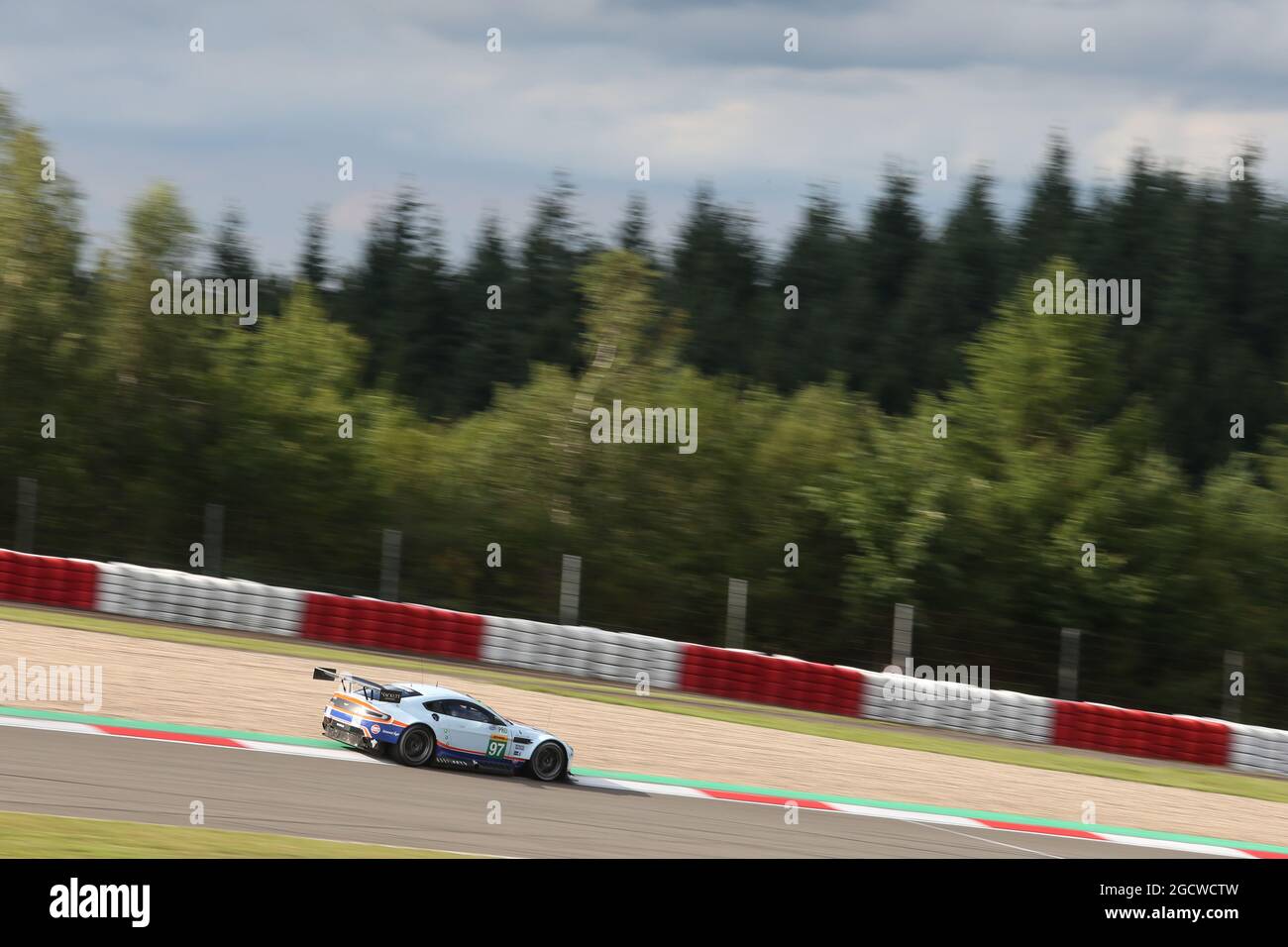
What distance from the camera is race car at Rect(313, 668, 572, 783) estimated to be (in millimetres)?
11781

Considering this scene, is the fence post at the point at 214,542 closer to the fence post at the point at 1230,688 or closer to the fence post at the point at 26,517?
the fence post at the point at 26,517

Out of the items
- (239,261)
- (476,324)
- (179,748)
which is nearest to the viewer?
(179,748)

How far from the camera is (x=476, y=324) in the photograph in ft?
234

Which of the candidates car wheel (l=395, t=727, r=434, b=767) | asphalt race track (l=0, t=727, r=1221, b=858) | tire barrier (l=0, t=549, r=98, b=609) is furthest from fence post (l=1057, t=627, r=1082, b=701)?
tire barrier (l=0, t=549, r=98, b=609)

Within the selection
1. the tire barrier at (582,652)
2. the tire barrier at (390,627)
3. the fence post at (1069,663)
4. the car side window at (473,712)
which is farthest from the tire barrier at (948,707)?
the car side window at (473,712)

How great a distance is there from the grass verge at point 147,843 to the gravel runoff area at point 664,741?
427 centimetres

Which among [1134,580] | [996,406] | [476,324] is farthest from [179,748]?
[476,324]

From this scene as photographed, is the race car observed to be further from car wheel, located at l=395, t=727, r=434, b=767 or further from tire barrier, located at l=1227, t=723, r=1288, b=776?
tire barrier, located at l=1227, t=723, r=1288, b=776

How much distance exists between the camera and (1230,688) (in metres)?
22.5

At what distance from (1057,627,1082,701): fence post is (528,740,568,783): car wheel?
11.7m

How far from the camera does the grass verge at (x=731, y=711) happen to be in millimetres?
17266

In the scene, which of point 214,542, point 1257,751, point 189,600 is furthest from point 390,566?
point 1257,751

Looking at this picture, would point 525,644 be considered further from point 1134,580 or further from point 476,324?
point 476,324
